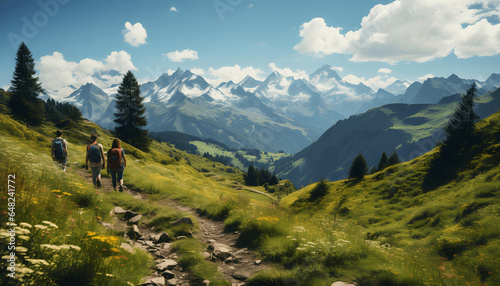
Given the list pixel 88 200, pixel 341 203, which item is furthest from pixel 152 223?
pixel 341 203

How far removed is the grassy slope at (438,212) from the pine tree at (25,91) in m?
71.3

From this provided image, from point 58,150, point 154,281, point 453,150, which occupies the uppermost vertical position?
point 453,150

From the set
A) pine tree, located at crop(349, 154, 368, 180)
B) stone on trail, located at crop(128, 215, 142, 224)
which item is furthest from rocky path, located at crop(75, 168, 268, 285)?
pine tree, located at crop(349, 154, 368, 180)

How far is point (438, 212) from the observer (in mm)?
21234

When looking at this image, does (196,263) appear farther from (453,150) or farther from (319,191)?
(319,191)

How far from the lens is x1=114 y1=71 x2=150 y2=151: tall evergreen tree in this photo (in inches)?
1970

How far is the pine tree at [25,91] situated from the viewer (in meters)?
54.6

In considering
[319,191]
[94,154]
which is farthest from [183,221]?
[319,191]

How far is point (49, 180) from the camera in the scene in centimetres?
885

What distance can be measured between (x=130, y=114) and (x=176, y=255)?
2031 inches

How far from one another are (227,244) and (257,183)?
141 metres

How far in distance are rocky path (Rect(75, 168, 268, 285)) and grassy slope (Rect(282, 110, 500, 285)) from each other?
466 cm

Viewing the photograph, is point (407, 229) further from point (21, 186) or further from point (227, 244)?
point (21, 186)

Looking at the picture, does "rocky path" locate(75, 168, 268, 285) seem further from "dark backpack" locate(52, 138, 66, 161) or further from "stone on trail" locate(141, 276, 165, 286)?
"dark backpack" locate(52, 138, 66, 161)
